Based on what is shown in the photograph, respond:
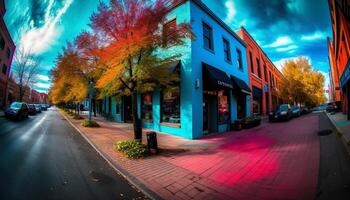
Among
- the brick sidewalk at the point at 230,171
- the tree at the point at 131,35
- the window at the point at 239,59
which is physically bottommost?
the brick sidewalk at the point at 230,171

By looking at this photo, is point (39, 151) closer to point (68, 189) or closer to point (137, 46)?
point (68, 189)

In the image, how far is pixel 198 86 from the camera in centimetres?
1040

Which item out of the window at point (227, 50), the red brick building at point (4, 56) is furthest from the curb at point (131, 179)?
the red brick building at point (4, 56)

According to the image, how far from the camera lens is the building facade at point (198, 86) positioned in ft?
33.8

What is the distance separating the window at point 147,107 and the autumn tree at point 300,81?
27.4 metres

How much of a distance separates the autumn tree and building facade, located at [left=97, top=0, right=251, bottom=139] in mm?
20071

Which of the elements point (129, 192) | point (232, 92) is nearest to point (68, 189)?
point (129, 192)

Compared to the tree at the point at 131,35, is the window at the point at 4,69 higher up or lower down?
higher up

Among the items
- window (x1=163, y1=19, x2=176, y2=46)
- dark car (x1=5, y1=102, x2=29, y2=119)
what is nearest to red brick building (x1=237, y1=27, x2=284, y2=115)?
window (x1=163, y1=19, x2=176, y2=46)

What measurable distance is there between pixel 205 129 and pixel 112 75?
7493 mm

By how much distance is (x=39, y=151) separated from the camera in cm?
668

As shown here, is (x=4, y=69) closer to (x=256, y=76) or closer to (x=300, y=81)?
(x=256, y=76)

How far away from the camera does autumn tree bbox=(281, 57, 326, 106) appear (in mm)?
30312

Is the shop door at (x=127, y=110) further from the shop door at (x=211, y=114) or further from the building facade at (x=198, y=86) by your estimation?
the shop door at (x=211, y=114)
